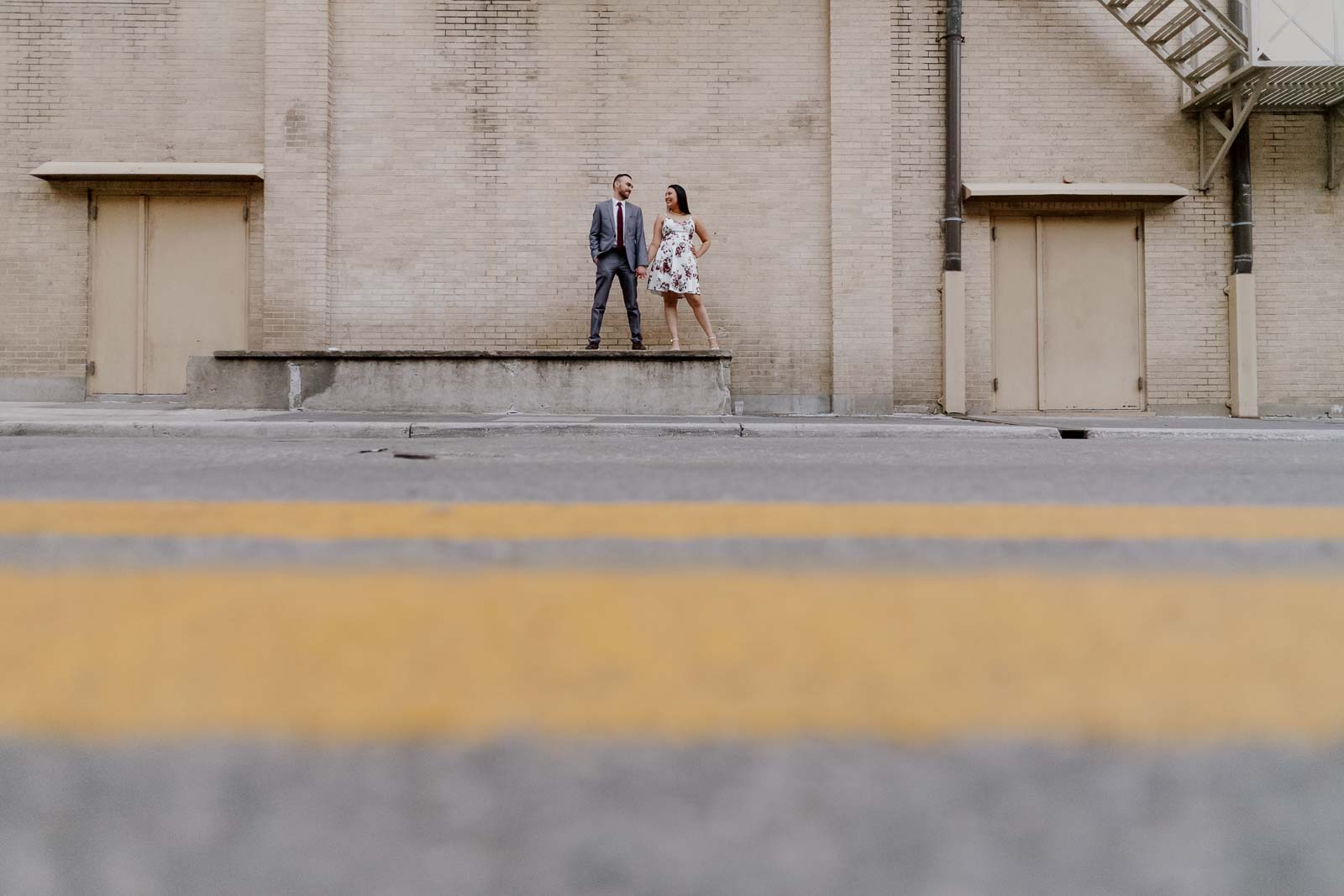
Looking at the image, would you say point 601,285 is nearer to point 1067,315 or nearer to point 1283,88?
point 1067,315

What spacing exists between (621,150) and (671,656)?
9.79 meters

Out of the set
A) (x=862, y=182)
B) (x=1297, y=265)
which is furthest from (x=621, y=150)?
(x=1297, y=265)

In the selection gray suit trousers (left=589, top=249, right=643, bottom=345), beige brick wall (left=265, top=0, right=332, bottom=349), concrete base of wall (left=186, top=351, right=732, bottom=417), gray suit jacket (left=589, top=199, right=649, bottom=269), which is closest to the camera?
concrete base of wall (left=186, top=351, right=732, bottom=417)

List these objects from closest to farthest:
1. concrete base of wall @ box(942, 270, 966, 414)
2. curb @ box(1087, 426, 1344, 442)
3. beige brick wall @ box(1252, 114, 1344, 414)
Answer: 1. curb @ box(1087, 426, 1344, 442)
2. concrete base of wall @ box(942, 270, 966, 414)
3. beige brick wall @ box(1252, 114, 1344, 414)

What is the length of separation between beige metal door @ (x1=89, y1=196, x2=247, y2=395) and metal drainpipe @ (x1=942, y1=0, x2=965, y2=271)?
8.82 meters

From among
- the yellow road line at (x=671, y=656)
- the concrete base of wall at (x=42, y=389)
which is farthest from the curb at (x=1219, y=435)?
the concrete base of wall at (x=42, y=389)

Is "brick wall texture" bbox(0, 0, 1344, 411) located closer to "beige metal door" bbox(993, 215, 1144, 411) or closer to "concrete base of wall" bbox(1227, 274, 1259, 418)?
"concrete base of wall" bbox(1227, 274, 1259, 418)

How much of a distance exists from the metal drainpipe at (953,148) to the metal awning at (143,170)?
836cm

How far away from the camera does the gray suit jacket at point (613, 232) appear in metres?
8.60

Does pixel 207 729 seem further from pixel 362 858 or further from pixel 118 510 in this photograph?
pixel 118 510

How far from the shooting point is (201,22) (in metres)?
9.75

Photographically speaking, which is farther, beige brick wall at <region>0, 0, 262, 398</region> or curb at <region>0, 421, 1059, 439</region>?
beige brick wall at <region>0, 0, 262, 398</region>

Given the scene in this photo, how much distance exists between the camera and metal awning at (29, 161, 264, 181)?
31.2 ft

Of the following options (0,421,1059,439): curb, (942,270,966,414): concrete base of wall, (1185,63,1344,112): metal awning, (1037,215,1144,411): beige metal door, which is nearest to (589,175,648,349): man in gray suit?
(0,421,1059,439): curb
